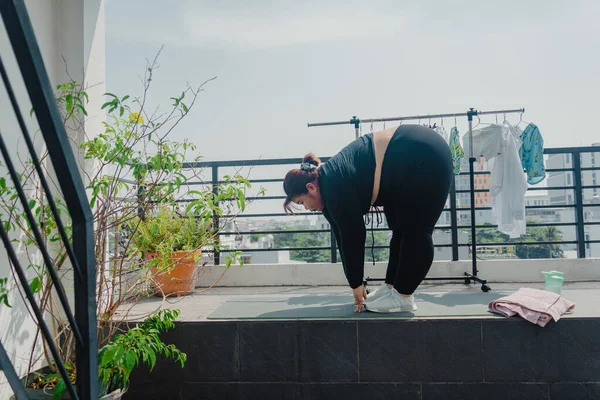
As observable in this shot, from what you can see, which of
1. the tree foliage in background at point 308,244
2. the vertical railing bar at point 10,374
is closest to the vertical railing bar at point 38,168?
the vertical railing bar at point 10,374

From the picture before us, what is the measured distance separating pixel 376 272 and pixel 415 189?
1579mm

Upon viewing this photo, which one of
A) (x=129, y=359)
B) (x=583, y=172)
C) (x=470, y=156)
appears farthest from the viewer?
(x=583, y=172)

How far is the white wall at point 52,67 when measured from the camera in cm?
201

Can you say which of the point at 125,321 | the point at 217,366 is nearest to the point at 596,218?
the point at 217,366

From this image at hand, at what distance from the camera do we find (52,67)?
244 centimetres

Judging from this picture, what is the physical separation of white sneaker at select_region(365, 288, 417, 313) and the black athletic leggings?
42 mm

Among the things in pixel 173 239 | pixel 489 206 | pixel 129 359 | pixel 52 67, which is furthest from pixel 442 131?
pixel 129 359

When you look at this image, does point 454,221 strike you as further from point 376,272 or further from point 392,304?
point 392,304

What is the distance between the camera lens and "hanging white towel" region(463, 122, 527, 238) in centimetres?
335

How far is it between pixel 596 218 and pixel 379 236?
75.1 inches

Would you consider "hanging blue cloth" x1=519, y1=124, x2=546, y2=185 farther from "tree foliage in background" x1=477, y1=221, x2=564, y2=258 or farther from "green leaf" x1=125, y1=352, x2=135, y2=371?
"green leaf" x1=125, y1=352, x2=135, y2=371

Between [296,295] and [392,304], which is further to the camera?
[296,295]

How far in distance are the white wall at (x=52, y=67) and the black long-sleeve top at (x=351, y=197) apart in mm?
1379

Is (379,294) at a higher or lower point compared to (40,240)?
lower
